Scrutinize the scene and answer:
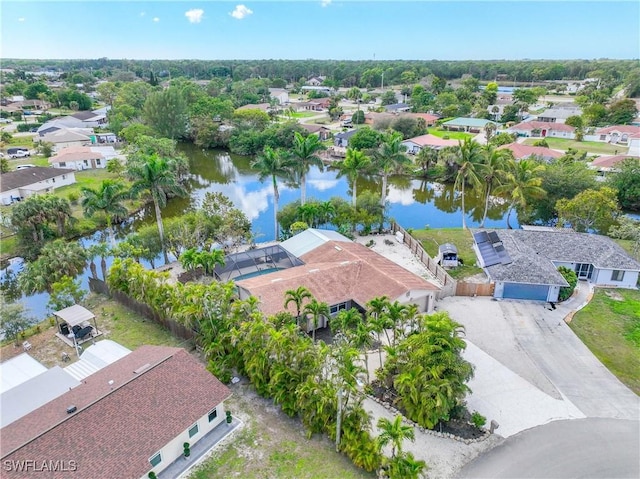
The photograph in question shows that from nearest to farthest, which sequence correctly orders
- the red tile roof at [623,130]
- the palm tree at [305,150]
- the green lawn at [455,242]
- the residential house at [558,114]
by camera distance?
the green lawn at [455,242], the palm tree at [305,150], the red tile roof at [623,130], the residential house at [558,114]

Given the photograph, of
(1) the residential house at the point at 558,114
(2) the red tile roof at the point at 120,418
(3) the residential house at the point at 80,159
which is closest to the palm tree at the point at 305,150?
(2) the red tile roof at the point at 120,418

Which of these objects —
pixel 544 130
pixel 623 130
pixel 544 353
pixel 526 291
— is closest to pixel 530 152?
pixel 544 130

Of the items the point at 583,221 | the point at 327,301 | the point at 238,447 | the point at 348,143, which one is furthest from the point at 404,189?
the point at 238,447

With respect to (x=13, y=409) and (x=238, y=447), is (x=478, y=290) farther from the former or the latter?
(x=13, y=409)

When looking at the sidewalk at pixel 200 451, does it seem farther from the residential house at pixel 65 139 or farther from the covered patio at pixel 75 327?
the residential house at pixel 65 139

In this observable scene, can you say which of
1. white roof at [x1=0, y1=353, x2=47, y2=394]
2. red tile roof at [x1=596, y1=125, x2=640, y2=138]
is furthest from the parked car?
red tile roof at [x1=596, y1=125, x2=640, y2=138]
